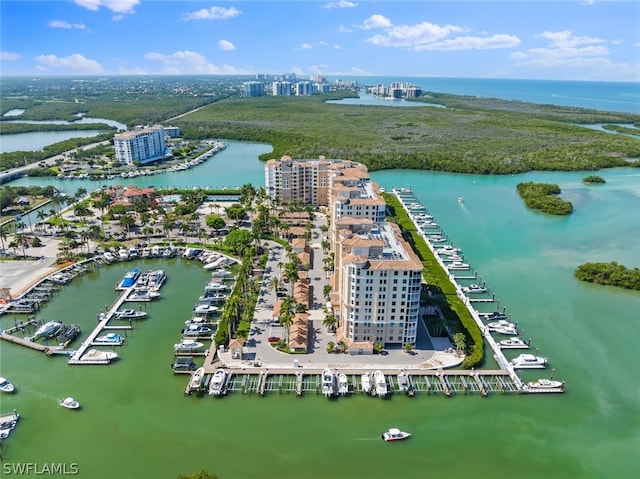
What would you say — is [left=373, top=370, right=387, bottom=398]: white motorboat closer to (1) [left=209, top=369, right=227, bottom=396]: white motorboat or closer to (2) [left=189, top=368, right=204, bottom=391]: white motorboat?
(1) [left=209, top=369, right=227, bottom=396]: white motorboat

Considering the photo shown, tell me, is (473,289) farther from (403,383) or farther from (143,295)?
(143,295)

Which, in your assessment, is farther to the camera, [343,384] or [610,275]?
[610,275]

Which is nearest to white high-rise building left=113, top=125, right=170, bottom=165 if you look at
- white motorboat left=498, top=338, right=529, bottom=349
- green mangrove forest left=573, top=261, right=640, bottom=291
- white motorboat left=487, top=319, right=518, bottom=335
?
white motorboat left=487, top=319, right=518, bottom=335

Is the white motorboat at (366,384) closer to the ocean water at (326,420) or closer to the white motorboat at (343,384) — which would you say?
the ocean water at (326,420)

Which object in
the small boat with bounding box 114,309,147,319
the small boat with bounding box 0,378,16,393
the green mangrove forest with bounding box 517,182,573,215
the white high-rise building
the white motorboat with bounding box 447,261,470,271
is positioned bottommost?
the small boat with bounding box 0,378,16,393

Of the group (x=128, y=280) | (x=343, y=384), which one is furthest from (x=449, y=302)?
(x=128, y=280)
